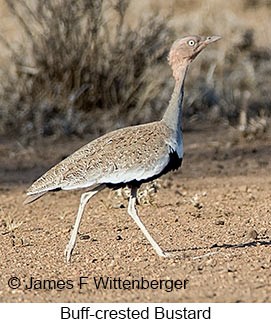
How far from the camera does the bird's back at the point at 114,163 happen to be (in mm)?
5664

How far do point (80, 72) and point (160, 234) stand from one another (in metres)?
4.90

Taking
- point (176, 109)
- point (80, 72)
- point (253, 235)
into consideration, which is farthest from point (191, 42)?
point (80, 72)

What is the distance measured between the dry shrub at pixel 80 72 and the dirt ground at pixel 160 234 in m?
0.77

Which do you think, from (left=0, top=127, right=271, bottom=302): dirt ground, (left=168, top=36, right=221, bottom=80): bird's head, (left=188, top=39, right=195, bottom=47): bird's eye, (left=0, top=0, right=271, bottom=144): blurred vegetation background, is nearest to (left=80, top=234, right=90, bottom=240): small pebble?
(left=0, top=127, right=271, bottom=302): dirt ground

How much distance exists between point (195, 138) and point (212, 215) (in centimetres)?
377

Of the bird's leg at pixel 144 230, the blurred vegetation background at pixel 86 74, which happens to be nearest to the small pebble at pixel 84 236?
the bird's leg at pixel 144 230

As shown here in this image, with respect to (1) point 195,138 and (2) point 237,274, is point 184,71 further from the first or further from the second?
(1) point 195,138

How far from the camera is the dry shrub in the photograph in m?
11.1

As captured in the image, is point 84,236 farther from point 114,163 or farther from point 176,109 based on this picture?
point 176,109

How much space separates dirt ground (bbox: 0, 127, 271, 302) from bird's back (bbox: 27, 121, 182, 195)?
0.57 meters

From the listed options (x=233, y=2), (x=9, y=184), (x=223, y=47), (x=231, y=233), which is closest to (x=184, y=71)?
(x=231, y=233)

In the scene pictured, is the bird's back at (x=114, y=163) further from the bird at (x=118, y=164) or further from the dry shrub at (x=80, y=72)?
the dry shrub at (x=80, y=72)

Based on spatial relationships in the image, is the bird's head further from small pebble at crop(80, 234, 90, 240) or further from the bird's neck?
small pebble at crop(80, 234, 90, 240)

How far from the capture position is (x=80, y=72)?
11234mm
